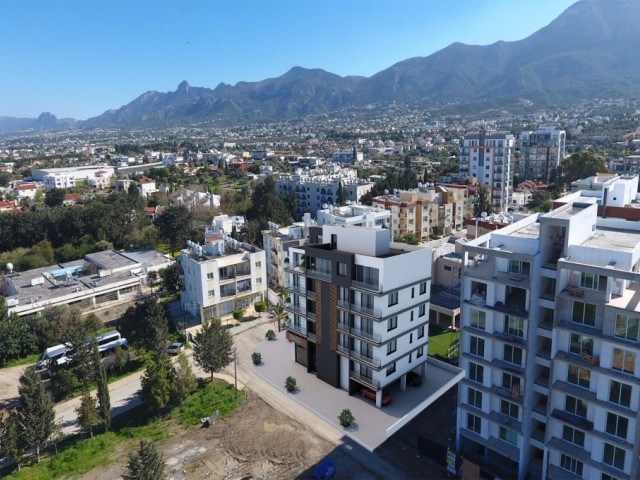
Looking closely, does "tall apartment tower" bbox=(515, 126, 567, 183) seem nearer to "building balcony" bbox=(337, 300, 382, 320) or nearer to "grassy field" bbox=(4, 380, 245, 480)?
"building balcony" bbox=(337, 300, 382, 320)

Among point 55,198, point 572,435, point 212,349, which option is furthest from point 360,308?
point 55,198

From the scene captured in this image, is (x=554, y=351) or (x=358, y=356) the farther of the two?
(x=358, y=356)

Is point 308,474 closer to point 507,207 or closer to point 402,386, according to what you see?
point 402,386

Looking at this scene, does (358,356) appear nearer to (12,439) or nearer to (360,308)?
(360,308)

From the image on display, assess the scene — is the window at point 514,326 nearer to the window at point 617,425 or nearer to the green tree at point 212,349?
the window at point 617,425

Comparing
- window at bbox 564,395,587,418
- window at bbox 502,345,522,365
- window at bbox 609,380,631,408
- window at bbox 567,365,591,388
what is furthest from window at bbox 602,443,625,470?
window at bbox 502,345,522,365

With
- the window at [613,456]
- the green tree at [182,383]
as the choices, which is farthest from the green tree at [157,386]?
the window at [613,456]
